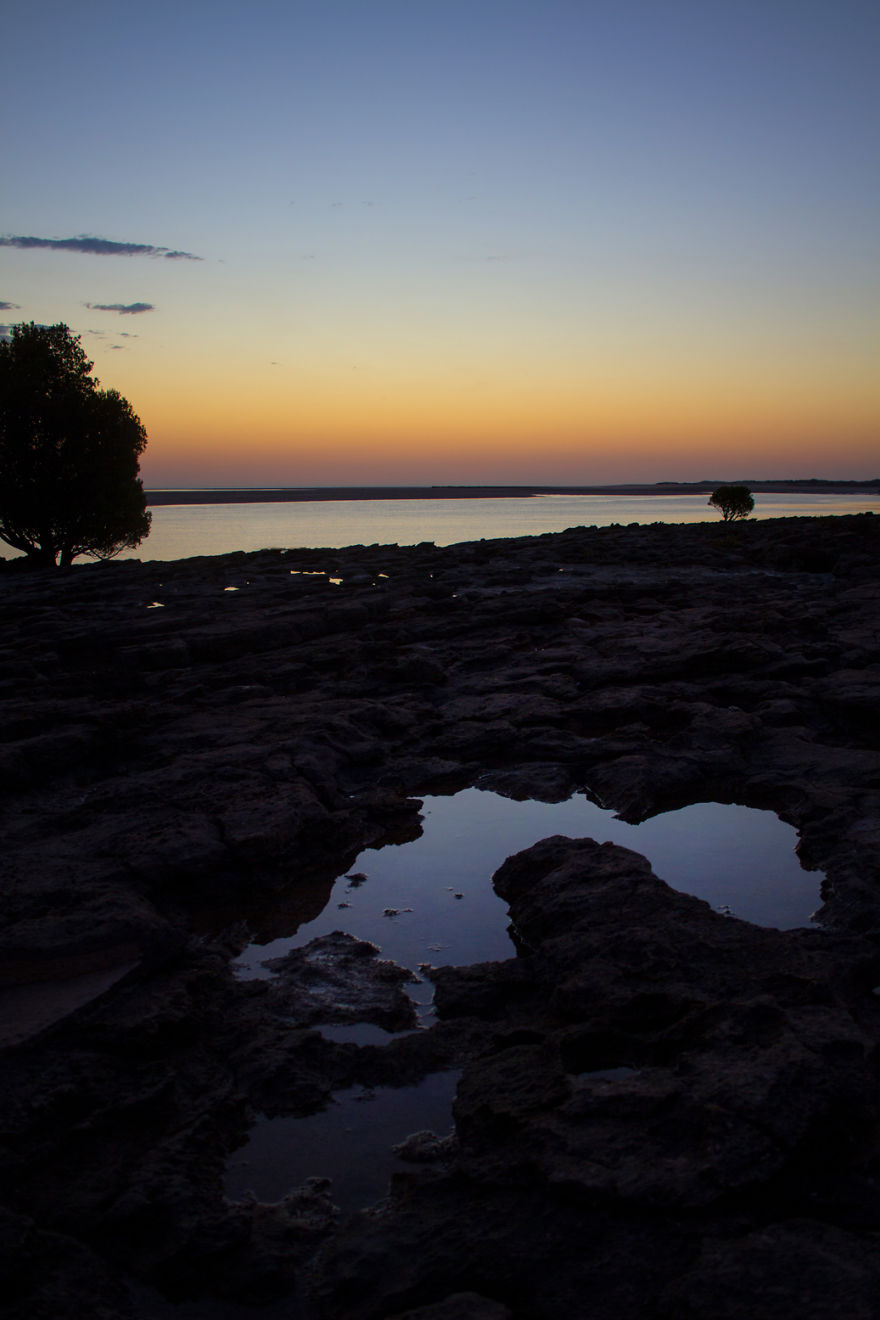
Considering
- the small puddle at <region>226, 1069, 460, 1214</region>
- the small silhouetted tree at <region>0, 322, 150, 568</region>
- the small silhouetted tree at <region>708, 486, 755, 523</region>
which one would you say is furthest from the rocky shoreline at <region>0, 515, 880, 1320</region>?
the small silhouetted tree at <region>708, 486, 755, 523</region>

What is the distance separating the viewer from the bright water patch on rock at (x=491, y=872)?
5.19m

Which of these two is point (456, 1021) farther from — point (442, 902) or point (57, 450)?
point (57, 450)

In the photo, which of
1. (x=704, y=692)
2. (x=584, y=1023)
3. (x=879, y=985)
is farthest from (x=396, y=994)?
(x=704, y=692)

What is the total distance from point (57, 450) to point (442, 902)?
3165 cm

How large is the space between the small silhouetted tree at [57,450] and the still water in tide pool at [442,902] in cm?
2960

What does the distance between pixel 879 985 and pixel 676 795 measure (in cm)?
299

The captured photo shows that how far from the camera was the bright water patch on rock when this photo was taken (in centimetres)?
519

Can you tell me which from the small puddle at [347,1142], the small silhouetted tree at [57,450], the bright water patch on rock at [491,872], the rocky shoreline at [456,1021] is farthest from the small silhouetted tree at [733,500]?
the small puddle at [347,1142]

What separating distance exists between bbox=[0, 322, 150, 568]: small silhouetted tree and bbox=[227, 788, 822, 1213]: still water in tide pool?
29603mm

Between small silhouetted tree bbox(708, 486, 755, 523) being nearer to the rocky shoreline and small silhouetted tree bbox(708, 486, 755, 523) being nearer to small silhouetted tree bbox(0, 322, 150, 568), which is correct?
small silhouetted tree bbox(0, 322, 150, 568)

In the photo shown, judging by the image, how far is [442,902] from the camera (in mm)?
5730

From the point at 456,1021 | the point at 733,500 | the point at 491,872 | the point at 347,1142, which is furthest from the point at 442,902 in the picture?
the point at 733,500

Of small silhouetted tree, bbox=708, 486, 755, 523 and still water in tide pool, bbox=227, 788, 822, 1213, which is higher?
small silhouetted tree, bbox=708, 486, 755, 523

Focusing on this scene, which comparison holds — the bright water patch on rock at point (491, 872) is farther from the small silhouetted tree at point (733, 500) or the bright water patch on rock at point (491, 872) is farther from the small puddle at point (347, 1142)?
the small silhouetted tree at point (733, 500)
